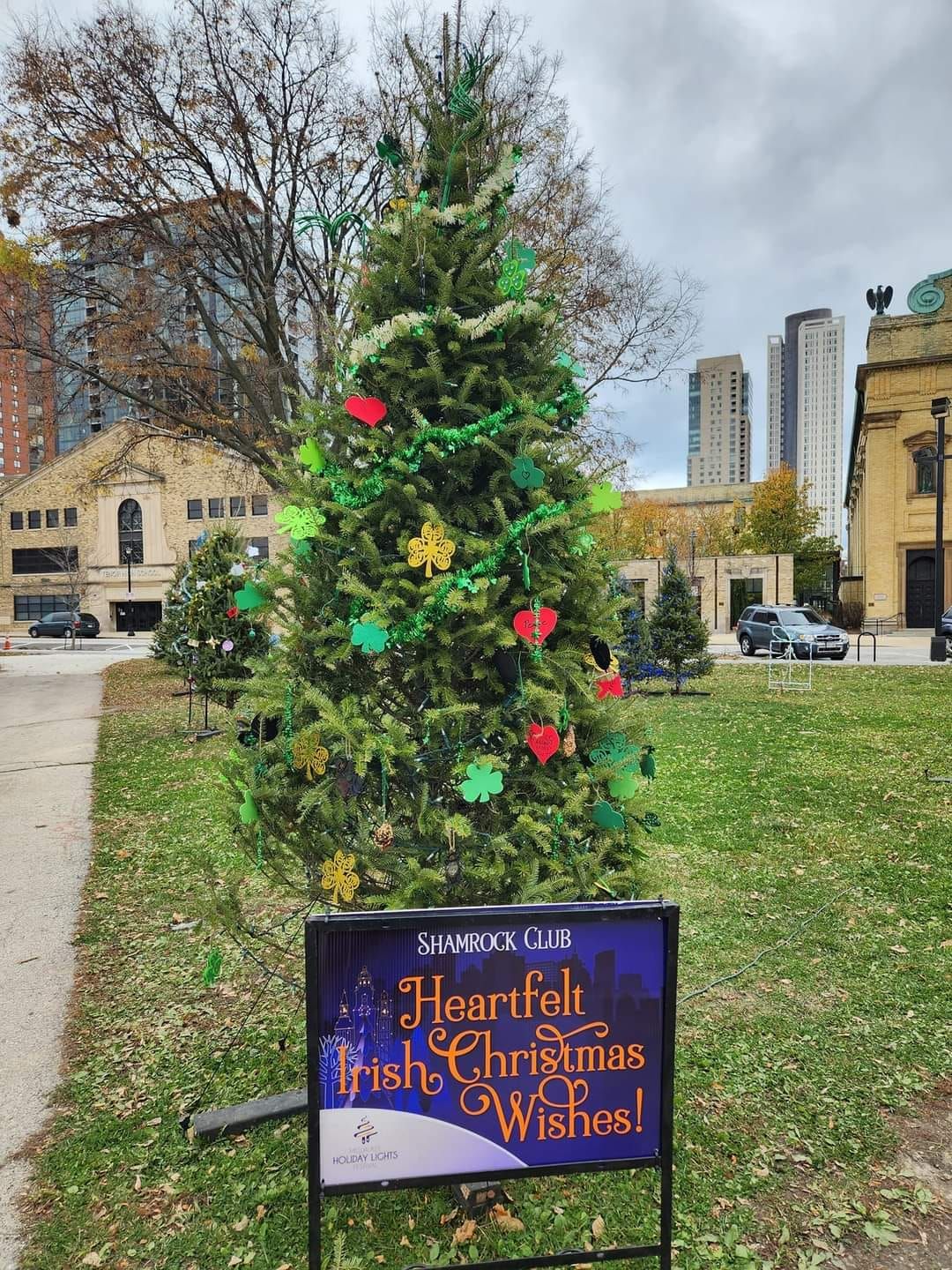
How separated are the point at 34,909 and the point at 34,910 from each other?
18 mm

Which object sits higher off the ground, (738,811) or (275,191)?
(275,191)

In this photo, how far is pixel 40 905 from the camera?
5734mm

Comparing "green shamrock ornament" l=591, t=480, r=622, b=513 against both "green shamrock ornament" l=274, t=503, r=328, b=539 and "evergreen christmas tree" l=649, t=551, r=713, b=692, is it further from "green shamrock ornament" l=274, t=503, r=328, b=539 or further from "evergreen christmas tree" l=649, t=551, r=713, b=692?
"evergreen christmas tree" l=649, t=551, r=713, b=692

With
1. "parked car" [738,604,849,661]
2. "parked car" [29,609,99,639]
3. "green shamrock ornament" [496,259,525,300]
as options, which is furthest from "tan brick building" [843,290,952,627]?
"parked car" [29,609,99,639]

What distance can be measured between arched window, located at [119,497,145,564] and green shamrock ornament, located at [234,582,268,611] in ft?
200

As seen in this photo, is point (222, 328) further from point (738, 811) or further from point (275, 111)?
point (738, 811)

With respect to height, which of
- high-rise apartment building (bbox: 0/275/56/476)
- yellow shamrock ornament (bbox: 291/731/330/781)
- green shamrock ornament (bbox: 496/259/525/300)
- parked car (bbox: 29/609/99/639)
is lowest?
parked car (bbox: 29/609/99/639)

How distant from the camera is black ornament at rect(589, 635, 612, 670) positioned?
115 inches

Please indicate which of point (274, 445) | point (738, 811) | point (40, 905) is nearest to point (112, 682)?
point (274, 445)

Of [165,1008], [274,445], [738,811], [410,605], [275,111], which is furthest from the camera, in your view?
[274,445]

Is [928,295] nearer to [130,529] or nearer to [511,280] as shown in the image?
[511,280]

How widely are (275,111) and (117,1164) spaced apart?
53.8 ft

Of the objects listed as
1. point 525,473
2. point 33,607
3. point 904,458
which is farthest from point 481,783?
point 33,607

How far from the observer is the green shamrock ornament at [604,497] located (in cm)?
294
